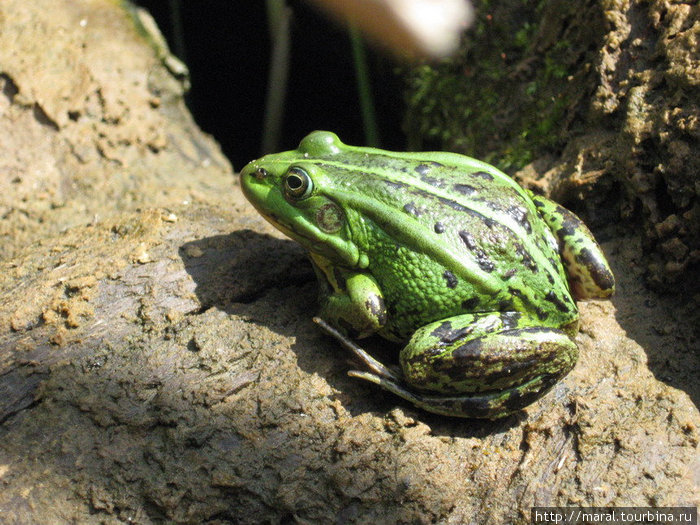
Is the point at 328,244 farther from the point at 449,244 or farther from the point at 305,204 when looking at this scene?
the point at 449,244

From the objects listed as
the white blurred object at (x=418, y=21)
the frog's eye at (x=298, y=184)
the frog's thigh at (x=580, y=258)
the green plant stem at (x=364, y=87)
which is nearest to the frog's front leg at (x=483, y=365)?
the frog's thigh at (x=580, y=258)

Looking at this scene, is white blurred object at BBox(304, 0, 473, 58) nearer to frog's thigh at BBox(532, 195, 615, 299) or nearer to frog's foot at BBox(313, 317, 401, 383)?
frog's thigh at BBox(532, 195, 615, 299)

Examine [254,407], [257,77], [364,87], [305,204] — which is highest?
[364,87]

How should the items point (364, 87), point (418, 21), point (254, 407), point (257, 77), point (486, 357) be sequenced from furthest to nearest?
point (257, 77) → point (364, 87) → point (418, 21) → point (254, 407) → point (486, 357)

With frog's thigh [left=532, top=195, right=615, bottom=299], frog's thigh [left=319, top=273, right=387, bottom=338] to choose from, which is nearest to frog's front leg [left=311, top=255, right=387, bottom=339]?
frog's thigh [left=319, top=273, right=387, bottom=338]

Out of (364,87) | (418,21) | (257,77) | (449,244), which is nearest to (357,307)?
(449,244)

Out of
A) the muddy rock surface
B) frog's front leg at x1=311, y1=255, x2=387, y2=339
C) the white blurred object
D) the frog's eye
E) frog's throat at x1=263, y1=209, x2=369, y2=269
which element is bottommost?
the muddy rock surface

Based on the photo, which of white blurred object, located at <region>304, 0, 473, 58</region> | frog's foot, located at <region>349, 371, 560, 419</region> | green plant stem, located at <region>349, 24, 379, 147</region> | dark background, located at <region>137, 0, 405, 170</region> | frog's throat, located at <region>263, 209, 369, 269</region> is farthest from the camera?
dark background, located at <region>137, 0, 405, 170</region>

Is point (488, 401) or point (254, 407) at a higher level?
point (488, 401)
